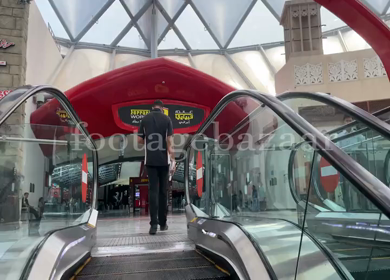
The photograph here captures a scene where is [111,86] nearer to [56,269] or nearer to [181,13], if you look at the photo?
[56,269]

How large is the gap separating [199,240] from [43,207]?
137cm

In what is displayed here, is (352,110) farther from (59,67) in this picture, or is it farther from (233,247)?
(59,67)

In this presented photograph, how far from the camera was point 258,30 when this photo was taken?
20.1m

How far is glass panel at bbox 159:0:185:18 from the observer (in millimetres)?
18953

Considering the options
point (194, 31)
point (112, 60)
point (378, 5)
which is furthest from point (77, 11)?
point (378, 5)

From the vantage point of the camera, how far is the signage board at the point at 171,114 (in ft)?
28.5

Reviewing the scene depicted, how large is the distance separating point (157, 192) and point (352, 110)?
244 centimetres

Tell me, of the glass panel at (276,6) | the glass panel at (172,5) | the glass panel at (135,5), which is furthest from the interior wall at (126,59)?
the glass panel at (276,6)

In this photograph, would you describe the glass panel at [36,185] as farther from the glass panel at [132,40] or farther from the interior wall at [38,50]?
the glass panel at [132,40]

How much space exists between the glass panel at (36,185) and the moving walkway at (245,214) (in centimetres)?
2

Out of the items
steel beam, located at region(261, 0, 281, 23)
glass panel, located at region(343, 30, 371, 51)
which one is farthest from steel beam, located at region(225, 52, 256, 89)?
glass panel, located at region(343, 30, 371, 51)

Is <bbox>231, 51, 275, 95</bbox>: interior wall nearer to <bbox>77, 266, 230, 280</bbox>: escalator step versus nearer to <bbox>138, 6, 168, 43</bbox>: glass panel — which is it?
<bbox>138, 6, 168, 43</bbox>: glass panel

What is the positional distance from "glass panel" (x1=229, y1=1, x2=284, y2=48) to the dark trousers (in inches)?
683

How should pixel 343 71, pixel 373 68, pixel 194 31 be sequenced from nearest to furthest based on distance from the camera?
pixel 373 68 < pixel 343 71 < pixel 194 31
